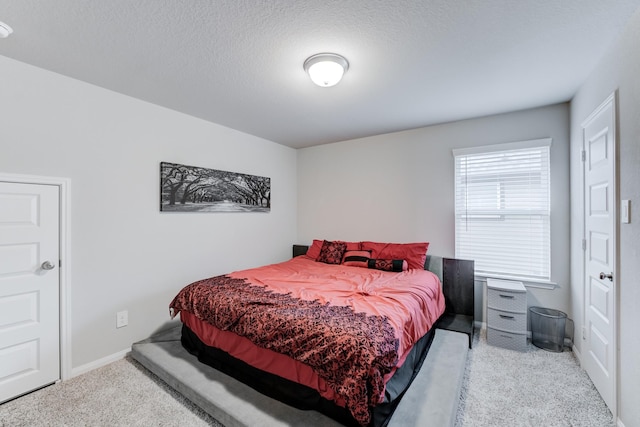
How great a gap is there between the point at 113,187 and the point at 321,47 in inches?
89.2

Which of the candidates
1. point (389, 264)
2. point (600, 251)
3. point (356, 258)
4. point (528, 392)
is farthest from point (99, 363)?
point (600, 251)

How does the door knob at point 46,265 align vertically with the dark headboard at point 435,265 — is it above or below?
above

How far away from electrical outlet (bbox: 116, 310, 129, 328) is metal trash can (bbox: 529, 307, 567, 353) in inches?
161

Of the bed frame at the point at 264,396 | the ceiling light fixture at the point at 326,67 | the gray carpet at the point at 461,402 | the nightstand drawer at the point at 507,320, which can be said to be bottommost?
the gray carpet at the point at 461,402

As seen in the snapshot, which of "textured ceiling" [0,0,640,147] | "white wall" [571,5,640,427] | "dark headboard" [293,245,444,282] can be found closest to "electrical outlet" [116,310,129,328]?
"textured ceiling" [0,0,640,147]

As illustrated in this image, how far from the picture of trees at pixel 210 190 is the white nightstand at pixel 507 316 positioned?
310 cm

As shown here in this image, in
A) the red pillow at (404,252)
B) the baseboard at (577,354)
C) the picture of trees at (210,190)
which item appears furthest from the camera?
the red pillow at (404,252)

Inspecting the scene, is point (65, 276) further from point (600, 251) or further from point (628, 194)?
point (600, 251)

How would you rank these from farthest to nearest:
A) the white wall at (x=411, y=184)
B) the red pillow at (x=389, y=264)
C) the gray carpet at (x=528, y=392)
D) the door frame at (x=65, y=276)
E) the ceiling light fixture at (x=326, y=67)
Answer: the red pillow at (x=389, y=264)
the white wall at (x=411, y=184)
the door frame at (x=65, y=276)
the ceiling light fixture at (x=326, y=67)
the gray carpet at (x=528, y=392)

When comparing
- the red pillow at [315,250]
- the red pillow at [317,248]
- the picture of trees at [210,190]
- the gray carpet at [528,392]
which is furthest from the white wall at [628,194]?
the picture of trees at [210,190]

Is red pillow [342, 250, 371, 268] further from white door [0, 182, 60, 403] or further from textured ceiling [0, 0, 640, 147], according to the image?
white door [0, 182, 60, 403]

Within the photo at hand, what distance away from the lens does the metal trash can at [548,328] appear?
2.71 metres

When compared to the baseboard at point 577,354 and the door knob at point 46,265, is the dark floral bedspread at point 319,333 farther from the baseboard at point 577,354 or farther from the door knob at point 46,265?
the baseboard at point 577,354

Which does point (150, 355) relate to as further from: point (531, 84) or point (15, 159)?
point (531, 84)
